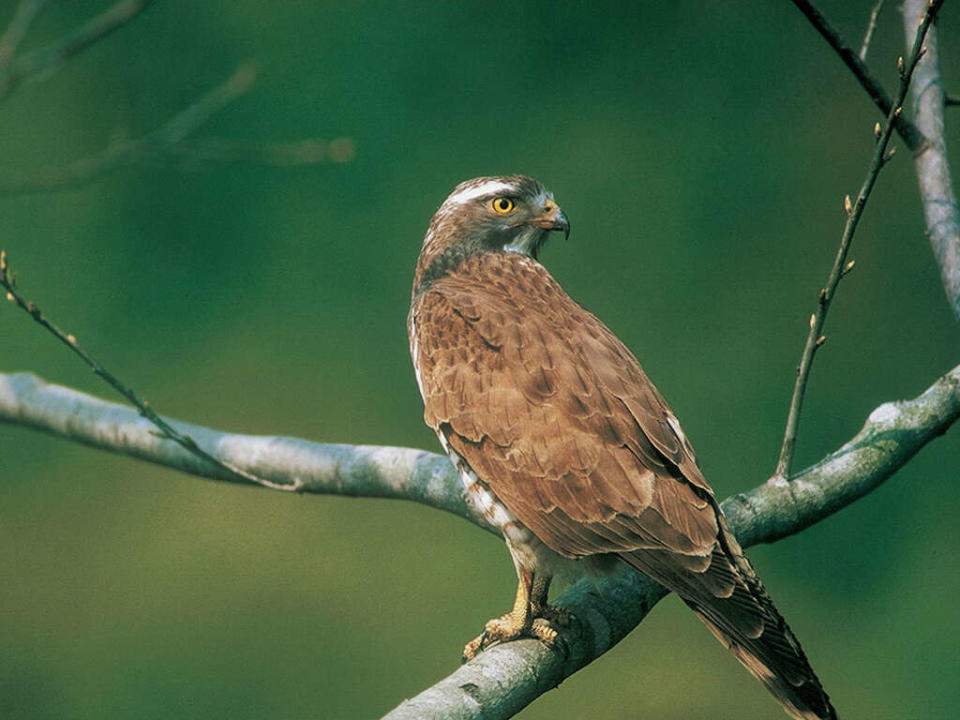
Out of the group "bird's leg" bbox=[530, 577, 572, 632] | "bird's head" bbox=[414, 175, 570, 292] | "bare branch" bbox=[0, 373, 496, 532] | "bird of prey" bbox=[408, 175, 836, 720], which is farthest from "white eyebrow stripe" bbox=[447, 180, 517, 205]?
"bird's leg" bbox=[530, 577, 572, 632]

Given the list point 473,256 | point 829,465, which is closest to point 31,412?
point 473,256

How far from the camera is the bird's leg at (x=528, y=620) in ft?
6.56

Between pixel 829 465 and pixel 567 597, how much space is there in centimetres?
54

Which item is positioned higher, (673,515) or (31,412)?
(31,412)

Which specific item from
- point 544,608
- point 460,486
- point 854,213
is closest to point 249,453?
point 460,486

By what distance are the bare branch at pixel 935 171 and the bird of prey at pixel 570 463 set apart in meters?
0.67

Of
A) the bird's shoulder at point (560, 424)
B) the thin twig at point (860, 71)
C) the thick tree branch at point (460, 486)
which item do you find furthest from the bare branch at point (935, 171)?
the bird's shoulder at point (560, 424)

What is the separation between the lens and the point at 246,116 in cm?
527

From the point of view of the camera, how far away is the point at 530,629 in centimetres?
202

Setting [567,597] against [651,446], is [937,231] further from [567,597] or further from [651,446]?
[567,597]

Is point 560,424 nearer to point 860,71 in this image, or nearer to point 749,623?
point 749,623

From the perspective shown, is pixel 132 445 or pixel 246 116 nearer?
pixel 132 445

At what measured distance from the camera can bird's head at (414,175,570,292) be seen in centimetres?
260

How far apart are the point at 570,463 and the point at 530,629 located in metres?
0.29
